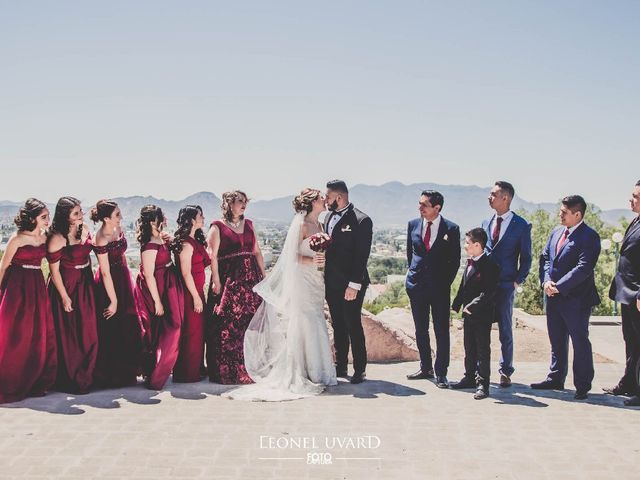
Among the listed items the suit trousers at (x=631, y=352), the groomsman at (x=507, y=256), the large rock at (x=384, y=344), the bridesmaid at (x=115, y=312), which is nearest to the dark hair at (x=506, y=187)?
the groomsman at (x=507, y=256)

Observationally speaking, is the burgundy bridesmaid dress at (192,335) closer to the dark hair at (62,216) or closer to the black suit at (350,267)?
the dark hair at (62,216)

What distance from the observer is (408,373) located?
7.76 metres

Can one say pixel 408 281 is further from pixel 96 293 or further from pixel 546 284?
pixel 96 293

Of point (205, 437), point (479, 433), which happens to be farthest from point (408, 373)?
point (205, 437)

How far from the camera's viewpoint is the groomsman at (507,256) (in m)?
7.03

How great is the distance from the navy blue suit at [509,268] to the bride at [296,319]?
82.9 inches

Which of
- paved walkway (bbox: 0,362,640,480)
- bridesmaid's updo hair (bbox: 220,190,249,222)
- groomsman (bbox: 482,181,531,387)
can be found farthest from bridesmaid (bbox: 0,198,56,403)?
groomsman (bbox: 482,181,531,387)

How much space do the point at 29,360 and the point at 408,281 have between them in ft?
14.8

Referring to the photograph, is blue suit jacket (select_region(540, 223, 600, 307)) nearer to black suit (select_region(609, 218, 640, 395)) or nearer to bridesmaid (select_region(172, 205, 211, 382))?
black suit (select_region(609, 218, 640, 395))

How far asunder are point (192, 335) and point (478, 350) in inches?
137

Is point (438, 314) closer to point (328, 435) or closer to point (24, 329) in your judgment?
point (328, 435)

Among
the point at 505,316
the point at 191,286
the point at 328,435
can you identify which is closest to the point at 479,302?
the point at 505,316

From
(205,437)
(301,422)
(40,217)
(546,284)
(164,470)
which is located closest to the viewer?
(164,470)

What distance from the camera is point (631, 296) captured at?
6.52 m
